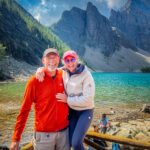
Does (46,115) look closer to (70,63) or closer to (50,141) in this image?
(50,141)

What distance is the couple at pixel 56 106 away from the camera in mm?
2969

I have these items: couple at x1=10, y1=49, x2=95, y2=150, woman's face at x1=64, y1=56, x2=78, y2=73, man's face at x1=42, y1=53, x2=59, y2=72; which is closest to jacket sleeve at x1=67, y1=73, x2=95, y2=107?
couple at x1=10, y1=49, x2=95, y2=150

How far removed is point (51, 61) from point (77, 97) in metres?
1.11

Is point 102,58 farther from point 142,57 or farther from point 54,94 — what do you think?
point 54,94

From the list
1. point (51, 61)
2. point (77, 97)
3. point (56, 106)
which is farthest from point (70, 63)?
point (56, 106)

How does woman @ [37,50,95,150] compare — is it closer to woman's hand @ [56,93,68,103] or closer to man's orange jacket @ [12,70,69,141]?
woman's hand @ [56,93,68,103]

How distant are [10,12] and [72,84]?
119401 millimetres

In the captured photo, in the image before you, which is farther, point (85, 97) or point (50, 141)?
point (85, 97)

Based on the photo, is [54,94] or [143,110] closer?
[54,94]

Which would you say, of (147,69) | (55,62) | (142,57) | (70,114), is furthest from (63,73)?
(142,57)

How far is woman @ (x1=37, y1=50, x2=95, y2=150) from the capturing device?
3.15m

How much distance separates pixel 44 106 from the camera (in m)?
3.04

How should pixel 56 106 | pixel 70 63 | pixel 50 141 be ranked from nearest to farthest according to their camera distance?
1. pixel 50 141
2. pixel 56 106
3. pixel 70 63

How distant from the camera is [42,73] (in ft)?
10.2
